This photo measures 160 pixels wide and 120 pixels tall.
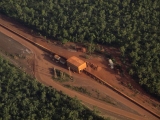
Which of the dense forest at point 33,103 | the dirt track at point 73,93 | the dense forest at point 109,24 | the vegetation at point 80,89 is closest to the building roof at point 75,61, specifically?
the vegetation at point 80,89

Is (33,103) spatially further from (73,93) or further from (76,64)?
(76,64)

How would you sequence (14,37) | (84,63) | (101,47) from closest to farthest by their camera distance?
1. (84,63)
2. (101,47)
3. (14,37)

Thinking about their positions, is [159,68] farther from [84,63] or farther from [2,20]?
[2,20]

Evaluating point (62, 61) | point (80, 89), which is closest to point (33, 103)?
point (80, 89)

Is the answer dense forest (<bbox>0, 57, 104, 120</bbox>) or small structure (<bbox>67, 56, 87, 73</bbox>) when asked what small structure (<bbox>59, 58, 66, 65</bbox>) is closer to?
small structure (<bbox>67, 56, 87, 73</bbox>)

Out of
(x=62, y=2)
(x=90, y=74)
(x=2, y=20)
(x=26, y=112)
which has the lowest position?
(x=26, y=112)

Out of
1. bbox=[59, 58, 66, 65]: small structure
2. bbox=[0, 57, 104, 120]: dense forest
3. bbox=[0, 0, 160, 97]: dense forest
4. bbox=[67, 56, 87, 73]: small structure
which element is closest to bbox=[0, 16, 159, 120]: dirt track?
bbox=[0, 57, 104, 120]: dense forest

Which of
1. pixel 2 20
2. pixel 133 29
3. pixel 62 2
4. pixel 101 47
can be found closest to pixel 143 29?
pixel 133 29
